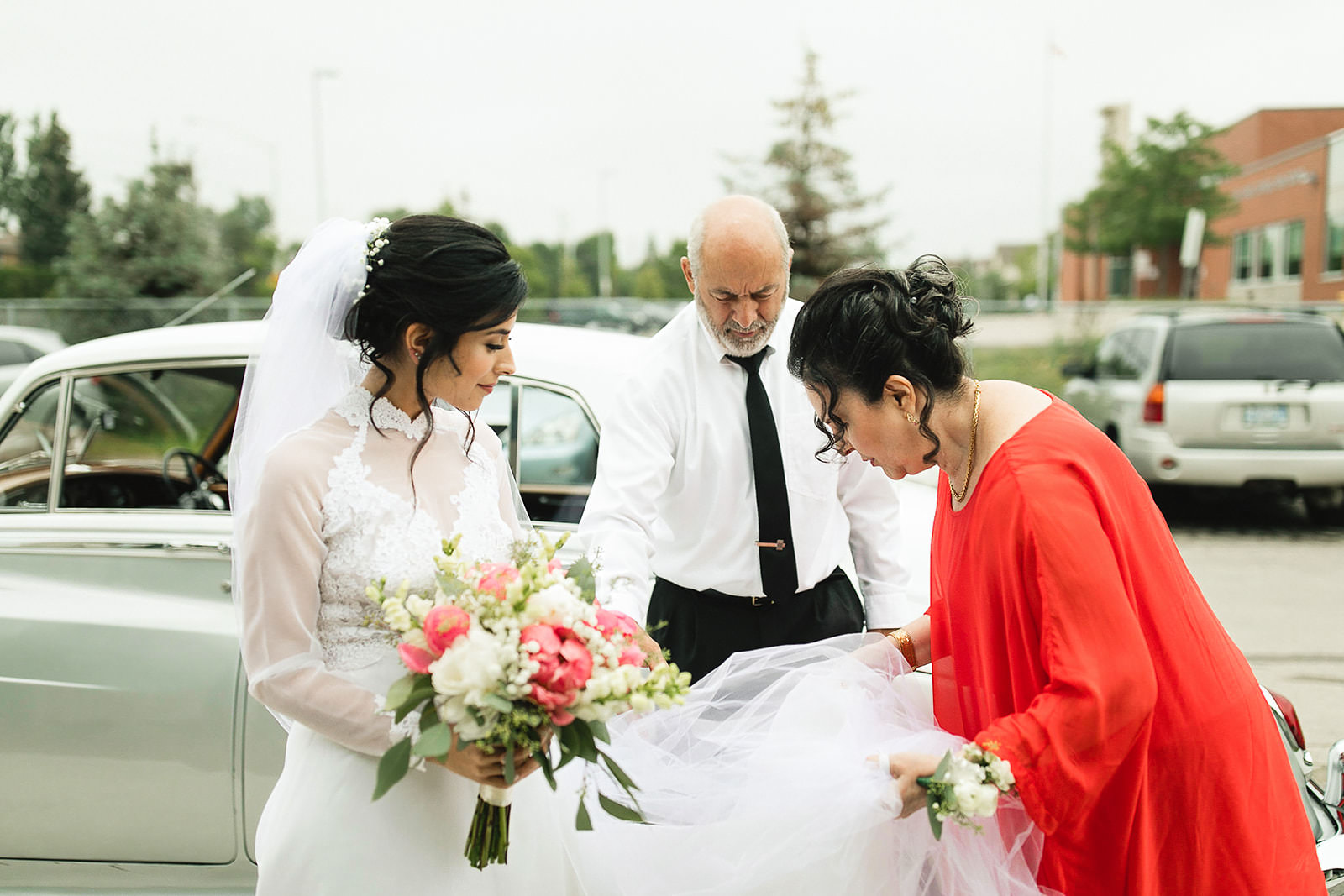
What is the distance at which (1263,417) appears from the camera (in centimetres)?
923

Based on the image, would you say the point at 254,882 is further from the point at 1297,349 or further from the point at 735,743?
the point at 1297,349

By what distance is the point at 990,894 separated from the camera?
75.2 inches

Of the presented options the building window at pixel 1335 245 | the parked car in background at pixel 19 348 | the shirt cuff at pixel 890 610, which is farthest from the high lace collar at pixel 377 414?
the building window at pixel 1335 245

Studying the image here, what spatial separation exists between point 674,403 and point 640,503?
36 centimetres

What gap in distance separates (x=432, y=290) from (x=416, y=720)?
88 cm

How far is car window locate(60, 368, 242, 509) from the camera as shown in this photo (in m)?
4.19

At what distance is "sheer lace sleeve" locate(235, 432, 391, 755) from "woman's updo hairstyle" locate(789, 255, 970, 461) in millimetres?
1043

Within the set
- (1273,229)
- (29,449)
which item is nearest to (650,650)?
(29,449)

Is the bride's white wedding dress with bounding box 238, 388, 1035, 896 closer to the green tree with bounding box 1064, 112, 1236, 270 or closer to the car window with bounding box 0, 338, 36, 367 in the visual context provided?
the car window with bounding box 0, 338, 36, 367

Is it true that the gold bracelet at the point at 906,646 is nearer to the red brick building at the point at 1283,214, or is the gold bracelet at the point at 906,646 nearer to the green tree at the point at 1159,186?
the red brick building at the point at 1283,214

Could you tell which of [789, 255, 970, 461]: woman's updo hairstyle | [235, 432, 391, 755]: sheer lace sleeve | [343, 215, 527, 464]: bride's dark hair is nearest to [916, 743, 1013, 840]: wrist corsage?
[789, 255, 970, 461]: woman's updo hairstyle

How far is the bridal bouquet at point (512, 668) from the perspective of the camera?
1.68m

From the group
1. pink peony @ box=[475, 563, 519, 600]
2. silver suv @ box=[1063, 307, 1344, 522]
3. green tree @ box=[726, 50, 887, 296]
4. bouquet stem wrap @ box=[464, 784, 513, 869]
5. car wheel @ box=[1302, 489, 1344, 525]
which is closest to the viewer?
pink peony @ box=[475, 563, 519, 600]

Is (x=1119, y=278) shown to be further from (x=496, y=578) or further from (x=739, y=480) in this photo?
(x=496, y=578)
